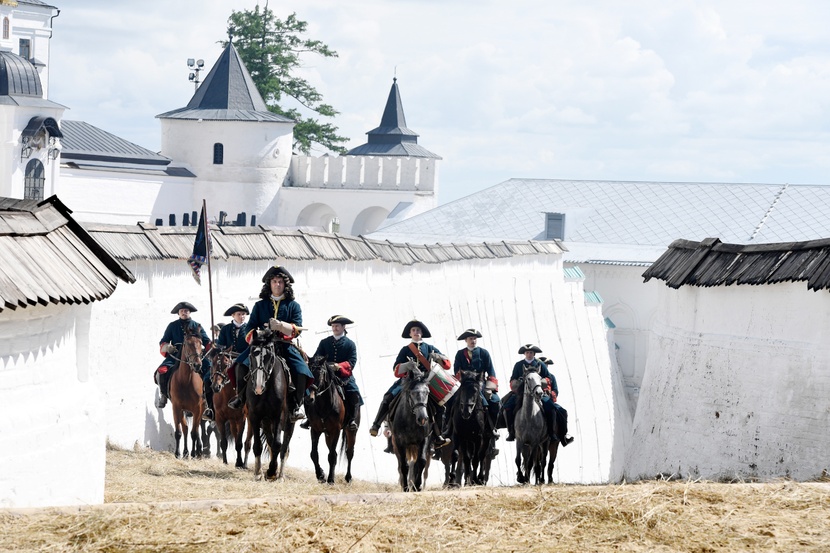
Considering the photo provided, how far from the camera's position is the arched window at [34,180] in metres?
63.5

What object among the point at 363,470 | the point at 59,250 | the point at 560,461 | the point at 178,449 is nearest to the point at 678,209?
the point at 560,461

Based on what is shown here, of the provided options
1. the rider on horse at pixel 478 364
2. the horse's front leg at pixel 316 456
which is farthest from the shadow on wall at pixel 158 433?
the rider on horse at pixel 478 364

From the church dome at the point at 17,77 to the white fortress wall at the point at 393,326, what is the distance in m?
28.4

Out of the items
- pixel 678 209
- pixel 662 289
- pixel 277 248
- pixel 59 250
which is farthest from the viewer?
pixel 678 209

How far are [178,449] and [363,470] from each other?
248 inches

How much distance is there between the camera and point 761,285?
57.0 feet

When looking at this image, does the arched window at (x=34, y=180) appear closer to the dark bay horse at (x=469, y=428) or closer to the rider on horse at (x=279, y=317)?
the dark bay horse at (x=469, y=428)

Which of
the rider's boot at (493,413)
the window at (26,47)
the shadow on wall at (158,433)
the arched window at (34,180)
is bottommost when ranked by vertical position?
the shadow on wall at (158,433)

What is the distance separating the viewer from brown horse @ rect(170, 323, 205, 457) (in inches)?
725

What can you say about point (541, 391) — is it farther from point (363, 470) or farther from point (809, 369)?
point (363, 470)

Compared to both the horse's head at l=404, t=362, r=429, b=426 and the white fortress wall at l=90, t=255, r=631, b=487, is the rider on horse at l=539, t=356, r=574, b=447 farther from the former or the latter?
the horse's head at l=404, t=362, r=429, b=426

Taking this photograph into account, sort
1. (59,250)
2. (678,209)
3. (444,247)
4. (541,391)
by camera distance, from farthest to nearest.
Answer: (678,209) → (444,247) → (541,391) → (59,250)

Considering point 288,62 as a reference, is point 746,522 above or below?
below

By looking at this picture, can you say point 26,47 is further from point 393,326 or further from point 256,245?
point 256,245
